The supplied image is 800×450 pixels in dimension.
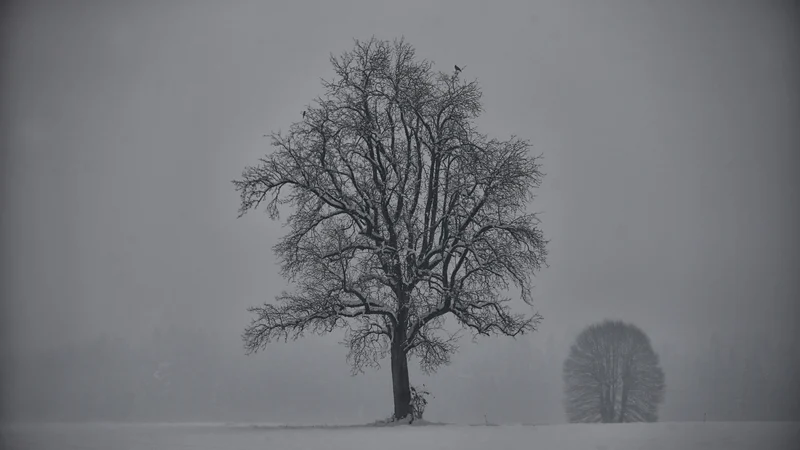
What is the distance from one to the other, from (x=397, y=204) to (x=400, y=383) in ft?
17.4

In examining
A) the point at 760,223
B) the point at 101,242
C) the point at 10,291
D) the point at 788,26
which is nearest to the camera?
the point at 788,26

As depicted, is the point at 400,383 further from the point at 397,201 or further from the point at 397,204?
the point at 397,201

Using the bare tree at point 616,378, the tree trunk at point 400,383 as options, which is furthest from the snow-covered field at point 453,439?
the bare tree at point 616,378

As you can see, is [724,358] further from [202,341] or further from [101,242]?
[101,242]

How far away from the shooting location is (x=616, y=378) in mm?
49219

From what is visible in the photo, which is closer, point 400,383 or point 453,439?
point 453,439

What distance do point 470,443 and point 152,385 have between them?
5804 cm

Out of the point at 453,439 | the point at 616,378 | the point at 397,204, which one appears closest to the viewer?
the point at 453,439

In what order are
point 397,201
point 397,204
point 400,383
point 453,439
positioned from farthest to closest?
point 397,201 < point 397,204 < point 400,383 < point 453,439

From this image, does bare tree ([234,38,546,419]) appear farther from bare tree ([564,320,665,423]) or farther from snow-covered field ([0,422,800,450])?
bare tree ([564,320,665,423])

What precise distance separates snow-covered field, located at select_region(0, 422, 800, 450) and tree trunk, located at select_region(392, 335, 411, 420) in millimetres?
3985

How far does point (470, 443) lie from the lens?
38.1ft

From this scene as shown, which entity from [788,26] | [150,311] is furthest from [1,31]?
[150,311]

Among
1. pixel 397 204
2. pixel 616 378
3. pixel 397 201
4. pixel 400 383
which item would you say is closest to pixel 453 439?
pixel 400 383
